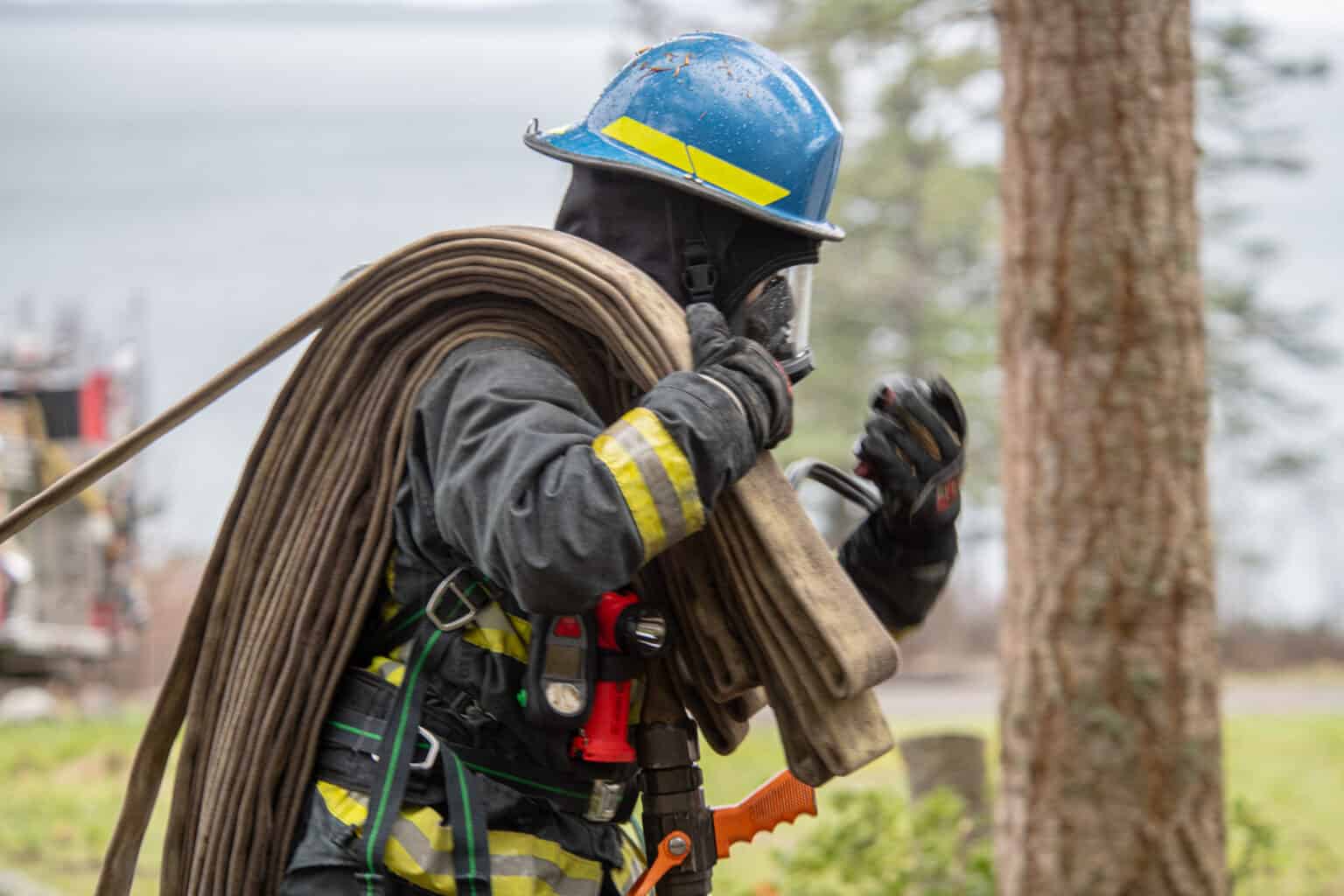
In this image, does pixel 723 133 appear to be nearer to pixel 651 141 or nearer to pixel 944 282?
pixel 651 141

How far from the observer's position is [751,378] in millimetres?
2119

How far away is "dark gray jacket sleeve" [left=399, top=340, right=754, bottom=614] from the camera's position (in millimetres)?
1955

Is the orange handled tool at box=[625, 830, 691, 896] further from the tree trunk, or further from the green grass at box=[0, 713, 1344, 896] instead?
the green grass at box=[0, 713, 1344, 896]

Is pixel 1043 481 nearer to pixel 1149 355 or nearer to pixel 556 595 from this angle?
pixel 1149 355

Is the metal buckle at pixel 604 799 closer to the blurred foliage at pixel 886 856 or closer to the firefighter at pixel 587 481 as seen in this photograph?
the firefighter at pixel 587 481

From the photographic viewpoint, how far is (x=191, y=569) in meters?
17.4

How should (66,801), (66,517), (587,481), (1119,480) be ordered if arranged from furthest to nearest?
(66,517)
(66,801)
(1119,480)
(587,481)

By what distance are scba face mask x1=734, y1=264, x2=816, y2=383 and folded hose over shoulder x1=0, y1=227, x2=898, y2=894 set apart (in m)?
0.24

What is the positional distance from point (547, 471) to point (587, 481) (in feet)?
0.19

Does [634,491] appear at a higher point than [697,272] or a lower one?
lower

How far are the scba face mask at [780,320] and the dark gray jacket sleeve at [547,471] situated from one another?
1.34 feet

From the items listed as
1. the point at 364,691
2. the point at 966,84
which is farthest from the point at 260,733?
the point at 966,84

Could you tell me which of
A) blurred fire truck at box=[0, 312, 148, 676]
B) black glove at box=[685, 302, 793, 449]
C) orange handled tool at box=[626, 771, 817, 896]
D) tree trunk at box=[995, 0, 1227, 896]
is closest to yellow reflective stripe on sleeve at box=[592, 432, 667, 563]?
black glove at box=[685, 302, 793, 449]

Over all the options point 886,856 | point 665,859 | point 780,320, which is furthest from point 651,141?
point 886,856
